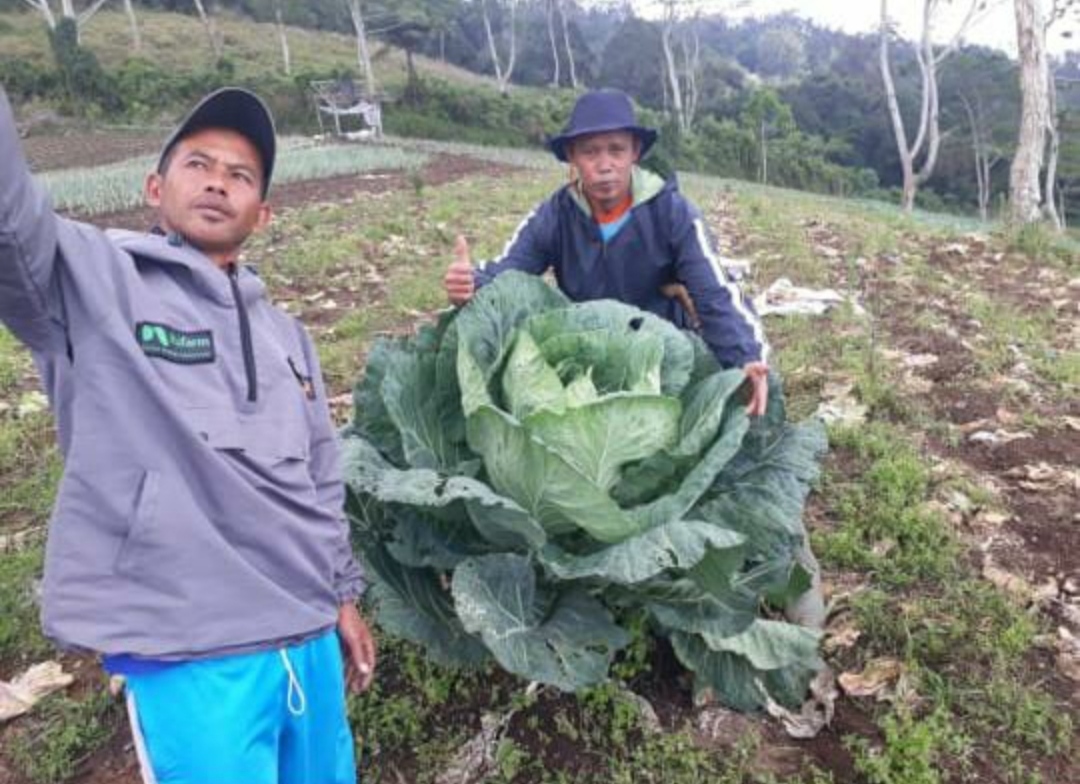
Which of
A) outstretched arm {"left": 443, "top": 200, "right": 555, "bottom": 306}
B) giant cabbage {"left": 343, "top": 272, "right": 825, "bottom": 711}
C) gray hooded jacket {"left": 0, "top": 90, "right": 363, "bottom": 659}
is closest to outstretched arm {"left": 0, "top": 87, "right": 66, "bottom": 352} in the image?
gray hooded jacket {"left": 0, "top": 90, "right": 363, "bottom": 659}

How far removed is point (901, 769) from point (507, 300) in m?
1.60

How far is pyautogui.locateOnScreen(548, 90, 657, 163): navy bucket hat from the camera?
285cm

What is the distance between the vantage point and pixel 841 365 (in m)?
4.58

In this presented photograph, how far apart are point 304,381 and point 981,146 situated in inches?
1590

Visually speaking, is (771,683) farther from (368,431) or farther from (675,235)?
(675,235)

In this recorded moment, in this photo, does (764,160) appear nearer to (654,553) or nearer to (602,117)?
(602,117)

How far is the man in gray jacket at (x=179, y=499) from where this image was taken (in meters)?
1.43

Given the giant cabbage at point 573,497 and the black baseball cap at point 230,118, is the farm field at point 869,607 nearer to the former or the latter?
the giant cabbage at point 573,497

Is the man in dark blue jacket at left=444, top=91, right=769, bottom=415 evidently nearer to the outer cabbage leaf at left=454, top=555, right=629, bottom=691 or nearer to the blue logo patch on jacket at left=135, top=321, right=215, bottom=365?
the outer cabbage leaf at left=454, top=555, right=629, bottom=691

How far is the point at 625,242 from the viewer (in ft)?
10.0

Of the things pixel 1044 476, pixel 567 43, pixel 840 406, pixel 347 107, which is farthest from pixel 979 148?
pixel 1044 476

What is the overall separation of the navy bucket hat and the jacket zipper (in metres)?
1.54

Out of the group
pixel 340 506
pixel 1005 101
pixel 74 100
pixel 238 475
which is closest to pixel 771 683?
pixel 340 506

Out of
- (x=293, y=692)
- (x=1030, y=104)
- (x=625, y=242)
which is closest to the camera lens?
(x=293, y=692)
